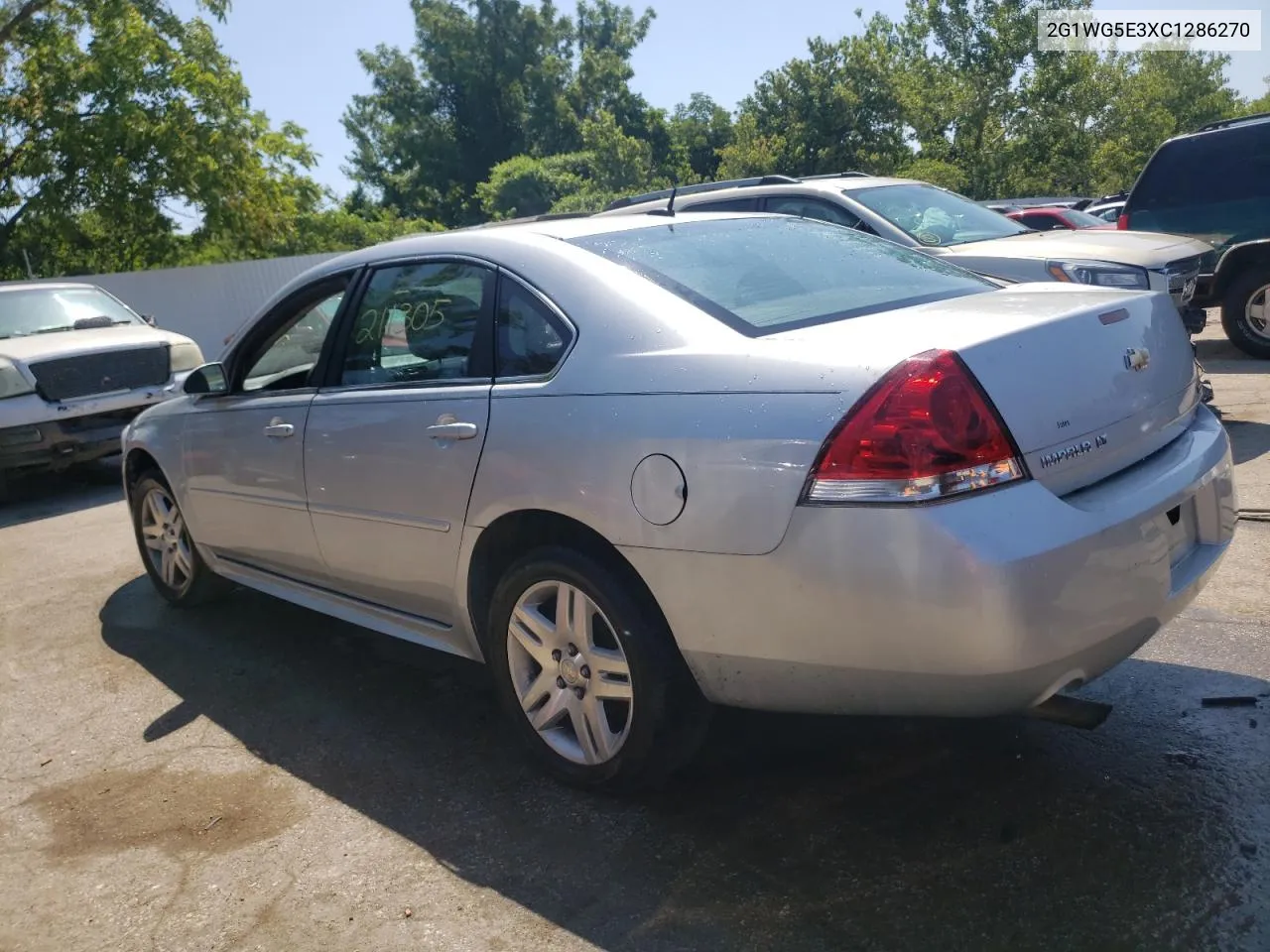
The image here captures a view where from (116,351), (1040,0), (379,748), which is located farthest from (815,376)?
(1040,0)

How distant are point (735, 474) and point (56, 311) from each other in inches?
370

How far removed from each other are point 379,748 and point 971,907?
2.03 metres

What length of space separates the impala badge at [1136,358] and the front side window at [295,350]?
274 centimetres

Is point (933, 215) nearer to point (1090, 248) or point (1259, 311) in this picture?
point (1090, 248)

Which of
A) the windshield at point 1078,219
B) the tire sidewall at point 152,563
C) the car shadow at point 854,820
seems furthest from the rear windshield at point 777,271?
the windshield at point 1078,219

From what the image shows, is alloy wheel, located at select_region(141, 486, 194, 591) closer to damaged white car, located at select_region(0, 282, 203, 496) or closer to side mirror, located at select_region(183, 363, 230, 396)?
side mirror, located at select_region(183, 363, 230, 396)

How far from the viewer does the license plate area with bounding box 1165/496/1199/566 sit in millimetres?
2959

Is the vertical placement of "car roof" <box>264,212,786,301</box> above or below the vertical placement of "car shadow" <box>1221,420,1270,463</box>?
above

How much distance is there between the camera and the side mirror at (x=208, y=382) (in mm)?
4824

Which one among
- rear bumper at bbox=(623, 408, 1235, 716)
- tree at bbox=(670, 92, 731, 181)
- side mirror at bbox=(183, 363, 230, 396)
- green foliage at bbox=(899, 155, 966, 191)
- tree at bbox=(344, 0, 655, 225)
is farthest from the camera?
tree at bbox=(344, 0, 655, 225)

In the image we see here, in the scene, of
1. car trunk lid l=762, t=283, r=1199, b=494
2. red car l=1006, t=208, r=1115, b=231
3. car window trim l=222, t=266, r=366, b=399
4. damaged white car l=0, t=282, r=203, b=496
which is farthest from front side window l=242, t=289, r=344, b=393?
red car l=1006, t=208, r=1115, b=231

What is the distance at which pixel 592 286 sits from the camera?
132 inches

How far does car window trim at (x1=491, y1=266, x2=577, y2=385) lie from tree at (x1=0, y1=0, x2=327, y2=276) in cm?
1930

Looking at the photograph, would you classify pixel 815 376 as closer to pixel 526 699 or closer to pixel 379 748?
pixel 526 699
